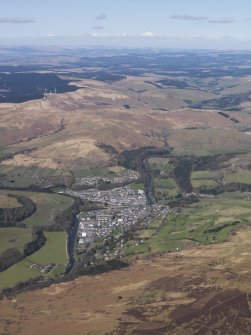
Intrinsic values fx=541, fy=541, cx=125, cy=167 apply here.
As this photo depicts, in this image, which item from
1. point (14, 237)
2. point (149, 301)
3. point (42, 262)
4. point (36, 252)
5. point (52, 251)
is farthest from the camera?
point (14, 237)

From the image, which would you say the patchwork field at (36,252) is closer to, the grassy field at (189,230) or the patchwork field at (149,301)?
the patchwork field at (149,301)

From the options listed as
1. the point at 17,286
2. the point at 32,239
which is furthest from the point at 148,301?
the point at 32,239

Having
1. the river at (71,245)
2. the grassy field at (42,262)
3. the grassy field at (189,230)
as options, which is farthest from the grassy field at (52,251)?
the grassy field at (189,230)

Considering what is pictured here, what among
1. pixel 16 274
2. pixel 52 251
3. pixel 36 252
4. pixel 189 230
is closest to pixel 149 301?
pixel 16 274

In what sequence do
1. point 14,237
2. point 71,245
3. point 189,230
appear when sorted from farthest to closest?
1. point 189,230
2. point 14,237
3. point 71,245

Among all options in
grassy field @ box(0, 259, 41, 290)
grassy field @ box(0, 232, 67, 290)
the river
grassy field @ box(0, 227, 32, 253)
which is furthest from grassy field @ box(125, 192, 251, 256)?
grassy field @ box(0, 227, 32, 253)

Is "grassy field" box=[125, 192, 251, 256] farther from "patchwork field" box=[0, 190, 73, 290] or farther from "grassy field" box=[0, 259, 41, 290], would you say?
"grassy field" box=[0, 259, 41, 290]

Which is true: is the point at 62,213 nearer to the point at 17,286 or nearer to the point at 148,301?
the point at 17,286

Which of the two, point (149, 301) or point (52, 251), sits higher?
point (149, 301)

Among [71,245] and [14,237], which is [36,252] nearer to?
[71,245]
